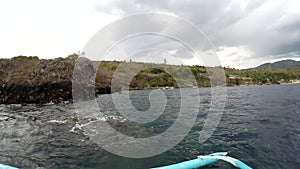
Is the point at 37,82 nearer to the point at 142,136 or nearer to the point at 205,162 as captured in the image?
the point at 142,136

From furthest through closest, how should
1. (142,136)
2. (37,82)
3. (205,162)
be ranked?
1. (37,82)
2. (142,136)
3. (205,162)

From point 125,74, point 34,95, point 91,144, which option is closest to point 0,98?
point 34,95

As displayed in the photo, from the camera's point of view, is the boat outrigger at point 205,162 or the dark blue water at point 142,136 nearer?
the boat outrigger at point 205,162

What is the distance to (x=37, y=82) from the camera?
40.3 metres

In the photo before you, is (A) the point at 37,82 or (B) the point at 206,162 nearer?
(B) the point at 206,162

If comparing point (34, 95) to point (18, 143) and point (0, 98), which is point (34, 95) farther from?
point (18, 143)

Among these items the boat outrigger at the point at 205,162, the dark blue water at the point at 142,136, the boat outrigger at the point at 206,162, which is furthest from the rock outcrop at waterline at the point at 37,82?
the boat outrigger at the point at 206,162

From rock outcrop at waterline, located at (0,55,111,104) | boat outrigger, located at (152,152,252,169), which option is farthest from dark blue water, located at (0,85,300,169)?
rock outcrop at waterline, located at (0,55,111,104)

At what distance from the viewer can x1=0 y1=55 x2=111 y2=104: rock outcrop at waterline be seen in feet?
127

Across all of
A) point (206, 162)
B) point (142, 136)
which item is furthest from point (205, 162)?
point (142, 136)

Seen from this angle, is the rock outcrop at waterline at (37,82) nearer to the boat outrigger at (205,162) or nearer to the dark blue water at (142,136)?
the dark blue water at (142,136)

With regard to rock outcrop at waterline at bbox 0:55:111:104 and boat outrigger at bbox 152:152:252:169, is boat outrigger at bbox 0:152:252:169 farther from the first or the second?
rock outcrop at waterline at bbox 0:55:111:104

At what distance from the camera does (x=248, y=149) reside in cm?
1130

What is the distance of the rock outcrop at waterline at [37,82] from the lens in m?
38.7
